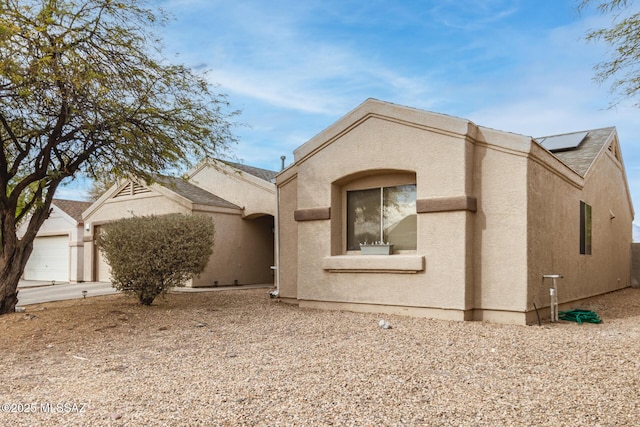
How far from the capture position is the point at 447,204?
917cm

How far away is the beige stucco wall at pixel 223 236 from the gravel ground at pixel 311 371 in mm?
7794

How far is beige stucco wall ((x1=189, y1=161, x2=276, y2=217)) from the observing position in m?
17.8

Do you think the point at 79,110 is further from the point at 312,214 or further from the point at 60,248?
the point at 60,248

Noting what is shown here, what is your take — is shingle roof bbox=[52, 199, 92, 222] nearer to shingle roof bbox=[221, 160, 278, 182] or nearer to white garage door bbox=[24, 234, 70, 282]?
white garage door bbox=[24, 234, 70, 282]

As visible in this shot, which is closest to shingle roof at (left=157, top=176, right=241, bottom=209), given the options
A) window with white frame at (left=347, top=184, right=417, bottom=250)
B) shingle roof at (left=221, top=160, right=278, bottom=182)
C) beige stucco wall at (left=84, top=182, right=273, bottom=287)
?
beige stucco wall at (left=84, top=182, right=273, bottom=287)

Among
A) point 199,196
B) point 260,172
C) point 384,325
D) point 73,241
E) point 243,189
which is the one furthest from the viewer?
point 73,241

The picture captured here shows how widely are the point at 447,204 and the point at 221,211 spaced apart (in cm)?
1043

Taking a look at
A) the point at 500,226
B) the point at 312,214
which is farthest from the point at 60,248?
the point at 500,226

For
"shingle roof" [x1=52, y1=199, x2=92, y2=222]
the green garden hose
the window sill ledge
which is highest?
"shingle roof" [x1=52, y1=199, x2=92, y2=222]

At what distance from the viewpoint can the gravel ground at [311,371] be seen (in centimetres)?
421

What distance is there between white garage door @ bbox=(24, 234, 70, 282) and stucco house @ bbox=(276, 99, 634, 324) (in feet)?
48.2

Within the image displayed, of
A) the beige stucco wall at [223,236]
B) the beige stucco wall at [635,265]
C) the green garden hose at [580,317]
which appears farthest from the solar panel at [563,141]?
the beige stucco wall at [223,236]

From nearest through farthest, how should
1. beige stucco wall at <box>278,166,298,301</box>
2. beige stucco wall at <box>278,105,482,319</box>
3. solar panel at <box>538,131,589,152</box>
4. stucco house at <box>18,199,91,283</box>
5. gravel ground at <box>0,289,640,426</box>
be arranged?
gravel ground at <box>0,289,640,426</box> → beige stucco wall at <box>278,105,482,319</box> → beige stucco wall at <box>278,166,298,301</box> → solar panel at <box>538,131,589,152</box> → stucco house at <box>18,199,91,283</box>

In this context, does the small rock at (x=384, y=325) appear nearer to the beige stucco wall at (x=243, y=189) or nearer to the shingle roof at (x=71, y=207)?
the beige stucco wall at (x=243, y=189)
